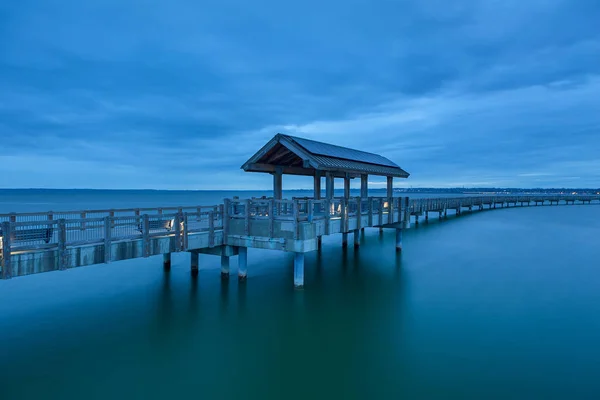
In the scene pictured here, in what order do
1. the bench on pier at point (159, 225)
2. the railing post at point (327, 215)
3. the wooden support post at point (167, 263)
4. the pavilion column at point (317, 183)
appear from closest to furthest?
the bench on pier at point (159, 225) → the railing post at point (327, 215) → the pavilion column at point (317, 183) → the wooden support post at point (167, 263)

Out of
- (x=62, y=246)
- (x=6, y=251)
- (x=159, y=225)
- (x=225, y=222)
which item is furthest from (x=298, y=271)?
(x=6, y=251)

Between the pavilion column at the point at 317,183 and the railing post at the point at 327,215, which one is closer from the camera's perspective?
the railing post at the point at 327,215

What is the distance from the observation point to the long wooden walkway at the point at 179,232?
10617 mm

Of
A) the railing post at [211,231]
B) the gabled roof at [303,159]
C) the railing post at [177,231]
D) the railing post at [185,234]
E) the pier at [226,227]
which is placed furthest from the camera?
the gabled roof at [303,159]

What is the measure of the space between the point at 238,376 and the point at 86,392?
3.58 meters

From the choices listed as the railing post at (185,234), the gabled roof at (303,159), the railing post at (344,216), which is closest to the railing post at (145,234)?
the railing post at (185,234)

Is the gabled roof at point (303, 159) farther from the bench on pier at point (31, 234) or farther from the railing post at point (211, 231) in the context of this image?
the bench on pier at point (31, 234)

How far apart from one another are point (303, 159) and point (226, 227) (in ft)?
15.0

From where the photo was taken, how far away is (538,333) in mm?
12016

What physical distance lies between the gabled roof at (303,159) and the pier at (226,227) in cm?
4

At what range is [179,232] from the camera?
14.2 metres

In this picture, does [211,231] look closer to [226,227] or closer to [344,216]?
[226,227]

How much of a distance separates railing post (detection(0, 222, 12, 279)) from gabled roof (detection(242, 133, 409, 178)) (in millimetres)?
9524

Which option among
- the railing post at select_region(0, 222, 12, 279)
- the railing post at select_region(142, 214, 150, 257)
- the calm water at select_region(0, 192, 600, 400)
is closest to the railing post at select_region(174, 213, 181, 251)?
the railing post at select_region(142, 214, 150, 257)
